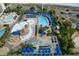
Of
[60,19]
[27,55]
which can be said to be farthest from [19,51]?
[60,19]

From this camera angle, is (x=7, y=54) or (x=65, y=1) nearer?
(x=7, y=54)

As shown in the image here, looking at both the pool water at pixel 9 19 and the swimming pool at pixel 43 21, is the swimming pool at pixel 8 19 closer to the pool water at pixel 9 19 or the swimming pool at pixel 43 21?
the pool water at pixel 9 19

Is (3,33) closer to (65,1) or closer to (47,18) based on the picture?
(47,18)

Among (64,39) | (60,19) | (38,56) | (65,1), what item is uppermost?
(65,1)

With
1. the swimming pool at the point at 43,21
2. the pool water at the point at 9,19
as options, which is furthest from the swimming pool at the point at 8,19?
the swimming pool at the point at 43,21

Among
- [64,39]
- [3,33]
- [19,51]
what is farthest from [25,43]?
[64,39]

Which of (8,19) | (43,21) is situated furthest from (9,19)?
(43,21)

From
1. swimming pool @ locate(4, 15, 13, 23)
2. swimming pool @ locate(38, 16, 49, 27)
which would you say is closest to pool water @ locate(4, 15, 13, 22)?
swimming pool @ locate(4, 15, 13, 23)

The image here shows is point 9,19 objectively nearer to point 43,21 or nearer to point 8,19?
point 8,19

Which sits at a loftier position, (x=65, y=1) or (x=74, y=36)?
(x=65, y=1)

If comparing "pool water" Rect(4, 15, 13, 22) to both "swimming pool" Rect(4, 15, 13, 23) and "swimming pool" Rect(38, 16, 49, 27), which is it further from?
"swimming pool" Rect(38, 16, 49, 27)
